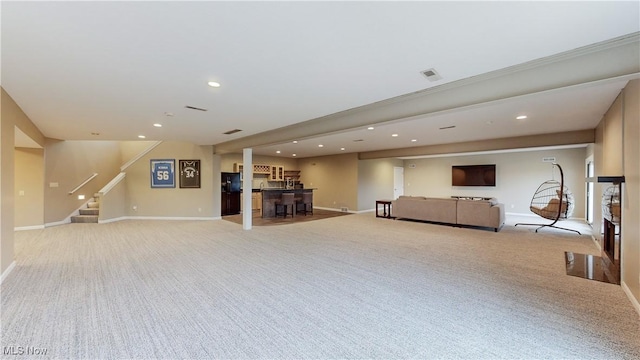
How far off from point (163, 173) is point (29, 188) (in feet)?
9.91

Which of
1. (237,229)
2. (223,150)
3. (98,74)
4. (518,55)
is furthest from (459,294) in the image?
(223,150)

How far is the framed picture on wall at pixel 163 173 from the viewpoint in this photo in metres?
8.50

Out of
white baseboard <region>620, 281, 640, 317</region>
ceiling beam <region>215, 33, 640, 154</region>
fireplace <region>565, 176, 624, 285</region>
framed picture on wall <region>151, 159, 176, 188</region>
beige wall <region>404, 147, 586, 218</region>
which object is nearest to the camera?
ceiling beam <region>215, 33, 640, 154</region>

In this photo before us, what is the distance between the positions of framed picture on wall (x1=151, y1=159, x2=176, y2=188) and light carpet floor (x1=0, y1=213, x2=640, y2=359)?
3609mm

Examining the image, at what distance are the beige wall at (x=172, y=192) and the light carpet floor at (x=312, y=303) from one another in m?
3.43

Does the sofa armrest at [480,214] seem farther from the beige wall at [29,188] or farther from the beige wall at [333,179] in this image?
the beige wall at [29,188]

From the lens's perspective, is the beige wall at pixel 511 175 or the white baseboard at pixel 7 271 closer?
the white baseboard at pixel 7 271

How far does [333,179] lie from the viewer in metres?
11.3

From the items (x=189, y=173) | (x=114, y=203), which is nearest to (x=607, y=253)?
(x=189, y=173)

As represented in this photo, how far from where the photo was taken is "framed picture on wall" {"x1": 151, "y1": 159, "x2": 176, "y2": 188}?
8500mm

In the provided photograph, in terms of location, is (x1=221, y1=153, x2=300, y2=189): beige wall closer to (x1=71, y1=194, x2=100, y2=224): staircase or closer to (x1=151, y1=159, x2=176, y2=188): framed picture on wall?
(x1=151, y1=159, x2=176, y2=188): framed picture on wall

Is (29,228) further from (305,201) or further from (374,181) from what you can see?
(374,181)

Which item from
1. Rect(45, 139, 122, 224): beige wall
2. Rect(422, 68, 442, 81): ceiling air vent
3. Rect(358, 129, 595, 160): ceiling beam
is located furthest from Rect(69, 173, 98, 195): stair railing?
Rect(422, 68, 442, 81): ceiling air vent

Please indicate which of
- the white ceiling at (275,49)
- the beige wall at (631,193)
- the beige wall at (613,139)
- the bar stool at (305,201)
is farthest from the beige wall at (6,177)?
the beige wall at (613,139)
